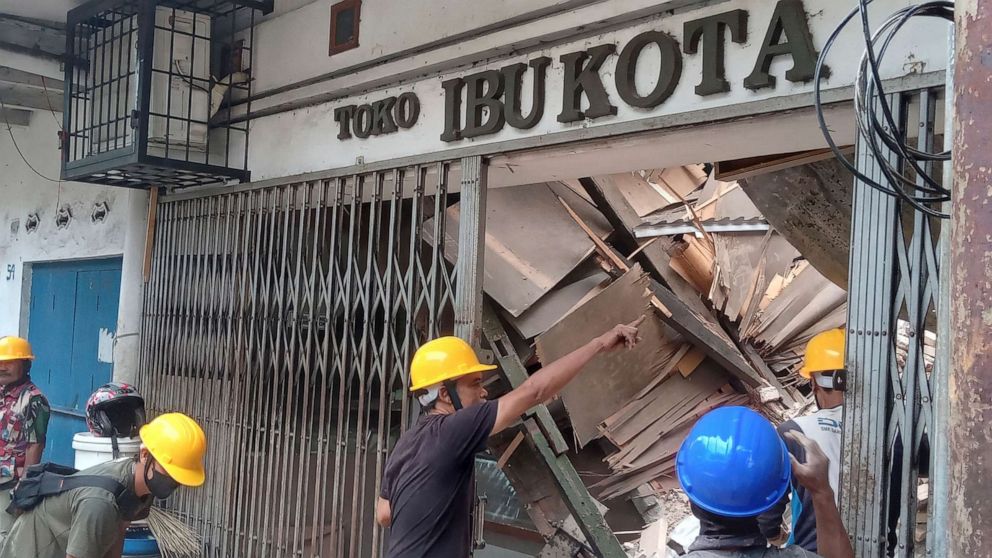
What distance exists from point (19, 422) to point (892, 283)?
4804 millimetres

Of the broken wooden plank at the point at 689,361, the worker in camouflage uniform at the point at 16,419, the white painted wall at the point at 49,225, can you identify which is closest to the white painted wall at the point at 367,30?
the white painted wall at the point at 49,225

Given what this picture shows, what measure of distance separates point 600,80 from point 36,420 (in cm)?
392

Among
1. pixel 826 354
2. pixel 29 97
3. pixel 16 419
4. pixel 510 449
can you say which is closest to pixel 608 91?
pixel 826 354

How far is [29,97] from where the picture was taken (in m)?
7.90

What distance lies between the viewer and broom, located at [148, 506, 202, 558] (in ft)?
17.5

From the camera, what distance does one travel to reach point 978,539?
1321 millimetres

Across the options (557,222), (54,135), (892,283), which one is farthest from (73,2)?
(892,283)

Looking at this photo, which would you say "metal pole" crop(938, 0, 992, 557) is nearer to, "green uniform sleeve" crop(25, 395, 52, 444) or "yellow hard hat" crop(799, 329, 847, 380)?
"yellow hard hat" crop(799, 329, 847, 380)

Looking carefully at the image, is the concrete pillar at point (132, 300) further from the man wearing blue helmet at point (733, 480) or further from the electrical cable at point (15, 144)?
the man wearing blue helmet at point (733, 480)

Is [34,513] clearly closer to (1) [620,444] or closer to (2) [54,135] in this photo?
(1) [620,444]

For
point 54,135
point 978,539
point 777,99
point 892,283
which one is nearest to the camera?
point 978,539

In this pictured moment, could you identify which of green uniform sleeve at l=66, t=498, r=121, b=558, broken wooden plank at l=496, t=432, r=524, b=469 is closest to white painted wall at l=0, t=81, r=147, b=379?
broken wooden plank at l=496, t=432, r=524, b=469

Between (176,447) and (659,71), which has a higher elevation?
(659,71)

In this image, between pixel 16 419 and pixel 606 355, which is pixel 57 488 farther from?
pixel 606 355
